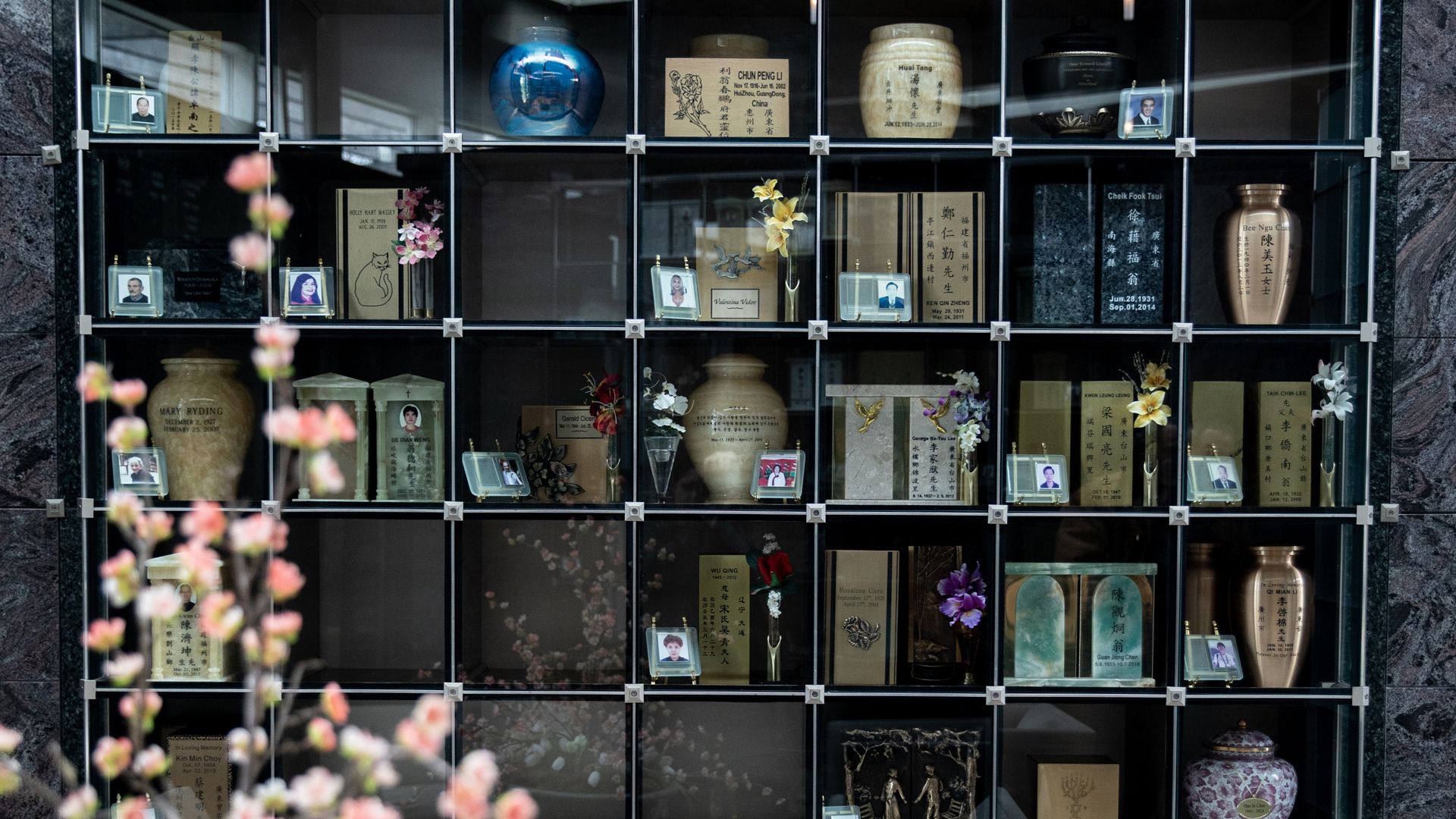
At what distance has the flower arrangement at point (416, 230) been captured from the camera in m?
2.51

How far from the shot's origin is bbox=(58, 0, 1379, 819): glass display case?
2475 millimetres

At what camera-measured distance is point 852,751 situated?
2508 mm

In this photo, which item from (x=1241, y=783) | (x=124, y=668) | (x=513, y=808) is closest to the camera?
(x=513, y=808)

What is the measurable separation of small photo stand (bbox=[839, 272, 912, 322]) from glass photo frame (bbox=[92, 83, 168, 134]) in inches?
61.6

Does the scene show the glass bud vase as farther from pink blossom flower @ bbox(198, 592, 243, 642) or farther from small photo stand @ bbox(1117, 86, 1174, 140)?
pink blossom flower @ bbox(198, 592, 243, 642)

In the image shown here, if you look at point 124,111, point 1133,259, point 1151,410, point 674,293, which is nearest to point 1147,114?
point 1133,259

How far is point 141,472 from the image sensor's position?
8.11 feet

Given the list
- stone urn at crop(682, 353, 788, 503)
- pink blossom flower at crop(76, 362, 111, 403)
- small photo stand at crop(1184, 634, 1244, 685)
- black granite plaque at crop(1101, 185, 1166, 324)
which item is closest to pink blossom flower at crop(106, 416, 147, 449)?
pink blossom flower at crop(76, 362, 111, 403)

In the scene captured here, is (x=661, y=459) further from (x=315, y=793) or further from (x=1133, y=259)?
(x=315, y=793)

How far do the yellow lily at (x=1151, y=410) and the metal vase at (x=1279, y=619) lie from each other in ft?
1.26

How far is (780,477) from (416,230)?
Answer: 3.23 ft

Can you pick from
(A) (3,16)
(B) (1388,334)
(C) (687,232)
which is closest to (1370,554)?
(B) (1388,334)

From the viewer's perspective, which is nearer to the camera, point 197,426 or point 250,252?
point 250,252

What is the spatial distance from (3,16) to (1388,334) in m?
3.12
